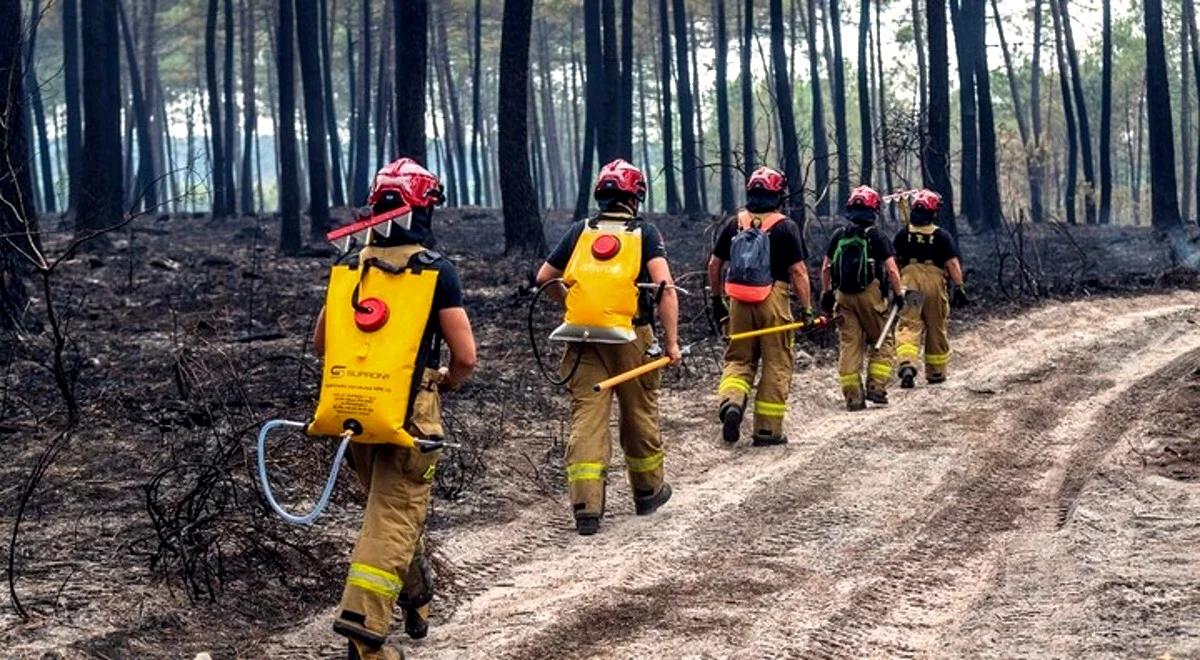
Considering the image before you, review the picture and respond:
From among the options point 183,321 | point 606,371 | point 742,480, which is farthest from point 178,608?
point 183,321

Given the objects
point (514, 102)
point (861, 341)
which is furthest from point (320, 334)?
point (514, 102)

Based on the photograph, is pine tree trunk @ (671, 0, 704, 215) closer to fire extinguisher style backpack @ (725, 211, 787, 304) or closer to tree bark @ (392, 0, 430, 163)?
tree bark @ (392, 0, 430, 163)

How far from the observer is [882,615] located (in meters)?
6.43

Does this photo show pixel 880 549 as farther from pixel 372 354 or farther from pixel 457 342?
pixel 372 354

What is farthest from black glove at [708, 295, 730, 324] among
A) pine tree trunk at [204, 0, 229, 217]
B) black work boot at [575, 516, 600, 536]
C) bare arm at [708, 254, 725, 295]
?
pine tree trunk at [204, 0, 229, 217]

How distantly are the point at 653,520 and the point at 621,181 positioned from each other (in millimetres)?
1887

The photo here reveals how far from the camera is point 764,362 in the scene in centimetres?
1102

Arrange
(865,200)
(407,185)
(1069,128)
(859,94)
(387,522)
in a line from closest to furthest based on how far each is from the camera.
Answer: (387,522) < (407,185) < (865,200) < (859,94) < (1069,128)

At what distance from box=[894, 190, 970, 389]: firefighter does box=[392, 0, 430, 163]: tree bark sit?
655cm

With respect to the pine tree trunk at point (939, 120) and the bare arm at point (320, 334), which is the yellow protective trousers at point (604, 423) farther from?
the pine tree trunk at point (939, 120)

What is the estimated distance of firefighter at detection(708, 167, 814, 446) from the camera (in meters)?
10.9

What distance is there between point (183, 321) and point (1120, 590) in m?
10.8

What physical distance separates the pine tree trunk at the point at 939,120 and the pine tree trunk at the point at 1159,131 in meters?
4.94

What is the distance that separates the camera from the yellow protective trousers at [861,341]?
12.8m
